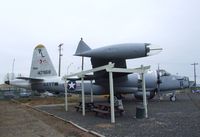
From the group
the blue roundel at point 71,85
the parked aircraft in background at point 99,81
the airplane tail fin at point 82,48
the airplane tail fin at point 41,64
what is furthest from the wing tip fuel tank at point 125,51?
the airplane tail fin at point 41,64

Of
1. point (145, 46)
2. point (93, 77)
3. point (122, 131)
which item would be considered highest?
point (145, 46)

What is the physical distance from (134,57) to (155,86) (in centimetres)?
1361

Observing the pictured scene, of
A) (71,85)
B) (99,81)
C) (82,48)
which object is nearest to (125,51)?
(82,48)

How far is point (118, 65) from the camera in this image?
56.0 feet

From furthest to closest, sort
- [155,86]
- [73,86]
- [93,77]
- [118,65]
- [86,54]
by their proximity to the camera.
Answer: [73,86], [155,86], [93,77], [118,65], [86,54]

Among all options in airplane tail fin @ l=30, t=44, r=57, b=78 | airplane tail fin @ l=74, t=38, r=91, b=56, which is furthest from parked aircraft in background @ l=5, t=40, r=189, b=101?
airplane tail fin @ l=74, t=38, r=91, b=56

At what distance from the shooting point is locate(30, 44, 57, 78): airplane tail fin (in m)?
28.5

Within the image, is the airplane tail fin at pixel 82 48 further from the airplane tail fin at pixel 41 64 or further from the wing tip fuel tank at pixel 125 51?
the airplane tail fin at pixel 41 64

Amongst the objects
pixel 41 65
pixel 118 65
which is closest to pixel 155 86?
pixel 118 65

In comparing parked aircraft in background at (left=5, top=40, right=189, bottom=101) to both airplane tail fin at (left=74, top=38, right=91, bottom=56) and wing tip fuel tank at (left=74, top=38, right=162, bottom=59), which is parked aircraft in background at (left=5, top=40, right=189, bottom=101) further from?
wing tip fuel tank at (left=74, top=38, right=162, bottom=59)

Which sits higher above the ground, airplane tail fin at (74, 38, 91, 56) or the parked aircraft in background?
airplane tail fin at (74, 38, 91, 56)

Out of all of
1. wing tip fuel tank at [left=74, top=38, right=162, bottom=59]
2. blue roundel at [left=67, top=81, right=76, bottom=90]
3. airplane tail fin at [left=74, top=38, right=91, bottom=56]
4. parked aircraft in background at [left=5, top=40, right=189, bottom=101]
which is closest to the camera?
wing tip fuel tank at [left=74, top=38, right=162, bottom=59]

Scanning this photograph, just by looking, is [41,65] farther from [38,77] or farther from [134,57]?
[134,57]

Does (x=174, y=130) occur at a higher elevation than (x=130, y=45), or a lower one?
lower
